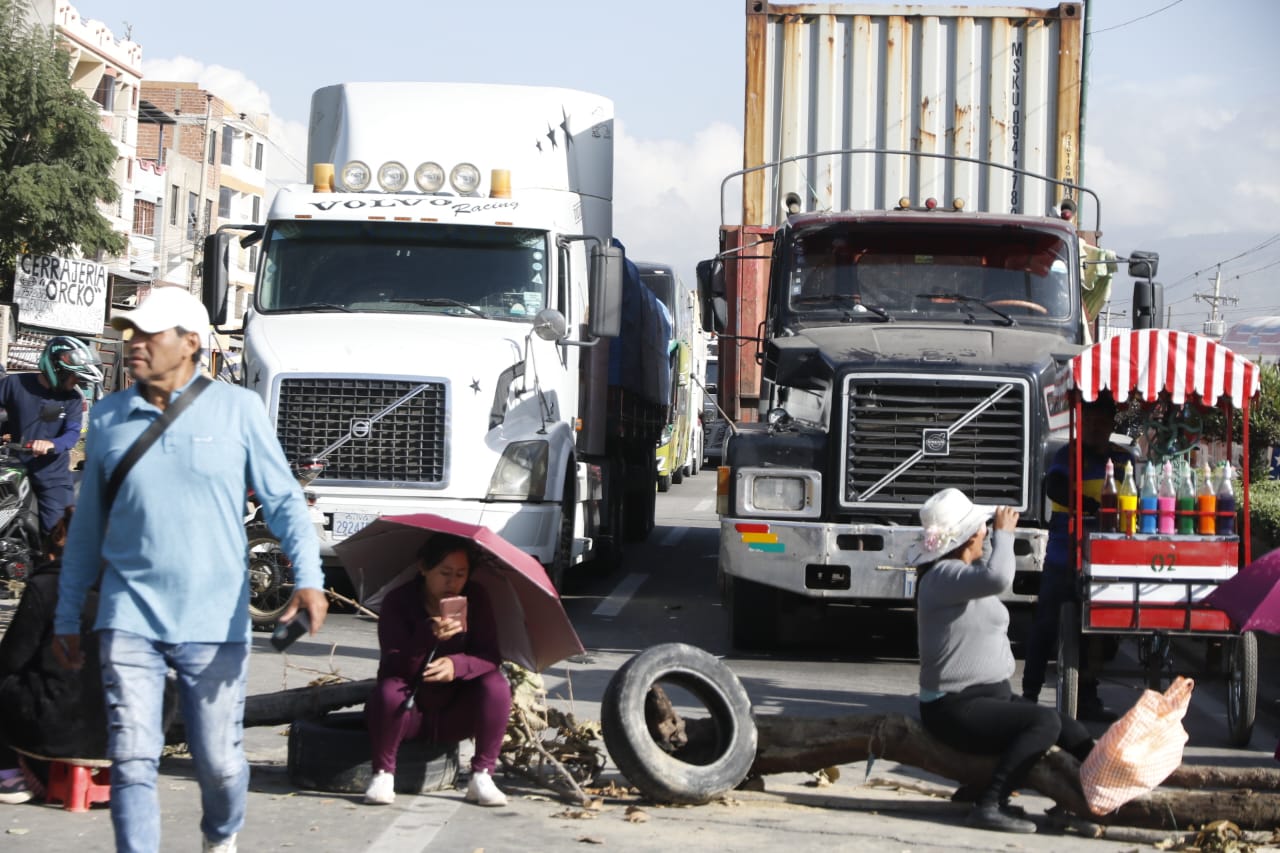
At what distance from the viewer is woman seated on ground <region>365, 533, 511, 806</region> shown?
6504 mm

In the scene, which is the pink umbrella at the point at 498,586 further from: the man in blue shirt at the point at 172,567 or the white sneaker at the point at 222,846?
the white sneaker at the point at 222,846

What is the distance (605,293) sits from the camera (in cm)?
1245

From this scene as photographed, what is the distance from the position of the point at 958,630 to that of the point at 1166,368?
84.8 inches

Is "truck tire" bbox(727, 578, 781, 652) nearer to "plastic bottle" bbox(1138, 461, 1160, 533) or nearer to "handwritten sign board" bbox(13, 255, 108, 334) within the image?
"plastic bottle" bbox(1138, 461, 1160, 533)

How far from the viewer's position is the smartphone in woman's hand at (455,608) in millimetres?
6520

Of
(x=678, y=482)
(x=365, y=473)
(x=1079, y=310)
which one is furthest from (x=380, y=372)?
(x=678, y=482)

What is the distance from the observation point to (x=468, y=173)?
13.2 m

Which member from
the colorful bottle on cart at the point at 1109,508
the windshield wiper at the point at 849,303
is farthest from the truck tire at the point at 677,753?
the windshield wiper at the point at 849,303

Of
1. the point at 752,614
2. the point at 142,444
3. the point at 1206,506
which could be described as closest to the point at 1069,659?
the point at 1206,506

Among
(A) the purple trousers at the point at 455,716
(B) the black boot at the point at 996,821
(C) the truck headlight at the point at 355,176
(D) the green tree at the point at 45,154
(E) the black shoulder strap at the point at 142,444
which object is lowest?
(B) the black boot at the point at 996,821

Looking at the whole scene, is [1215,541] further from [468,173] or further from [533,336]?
[468,173]

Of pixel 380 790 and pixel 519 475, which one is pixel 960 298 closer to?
pixel 519 475

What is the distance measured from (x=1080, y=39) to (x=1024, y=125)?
2.71ft

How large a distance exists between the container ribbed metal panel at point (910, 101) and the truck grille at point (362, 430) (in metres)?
3.50
